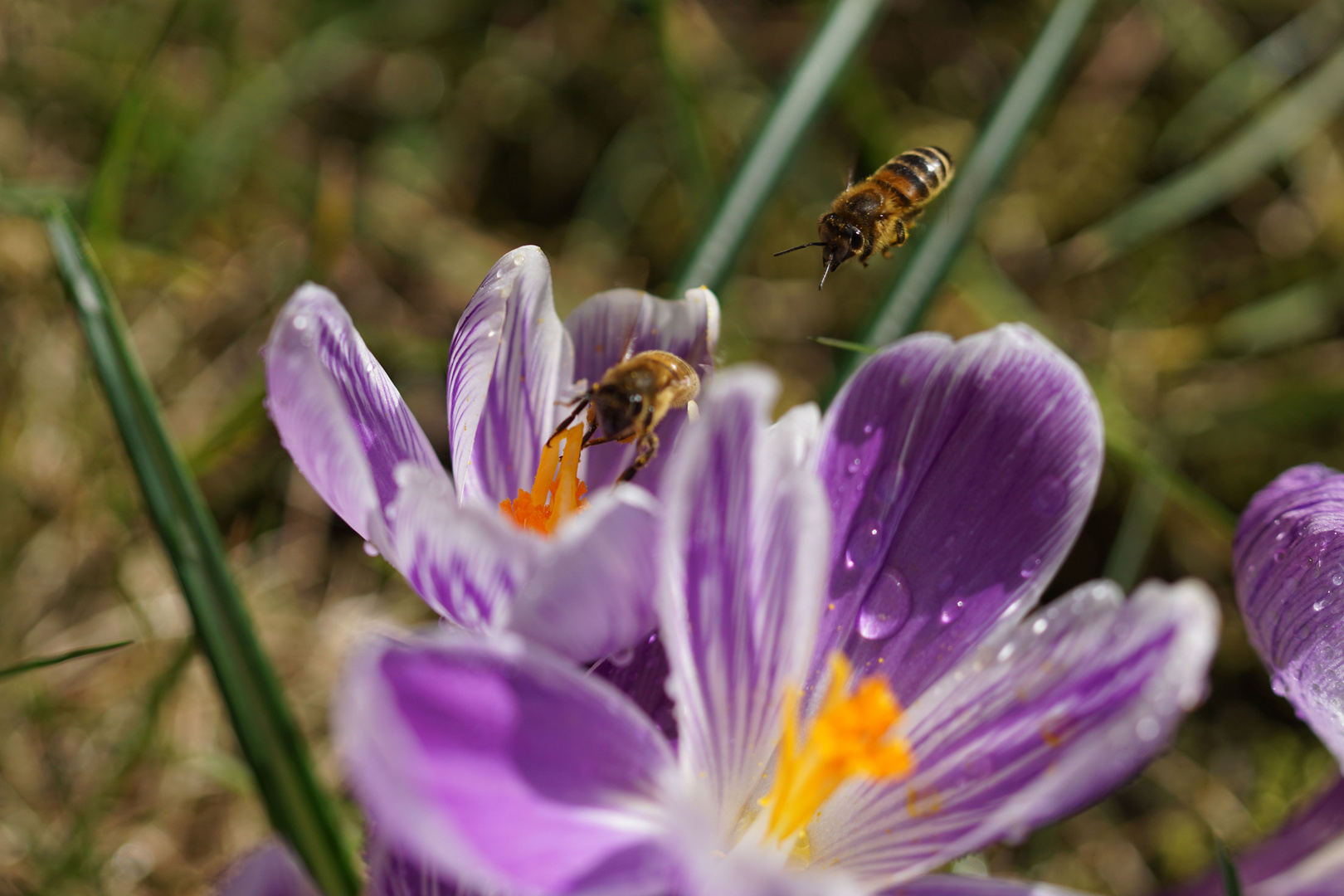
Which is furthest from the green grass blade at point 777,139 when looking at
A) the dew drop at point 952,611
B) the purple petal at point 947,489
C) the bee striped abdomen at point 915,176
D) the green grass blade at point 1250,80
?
the green grass blade at point 1250,80

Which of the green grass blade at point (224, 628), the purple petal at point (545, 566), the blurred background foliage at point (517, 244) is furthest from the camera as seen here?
the blurred background foliage at point (517, 244)

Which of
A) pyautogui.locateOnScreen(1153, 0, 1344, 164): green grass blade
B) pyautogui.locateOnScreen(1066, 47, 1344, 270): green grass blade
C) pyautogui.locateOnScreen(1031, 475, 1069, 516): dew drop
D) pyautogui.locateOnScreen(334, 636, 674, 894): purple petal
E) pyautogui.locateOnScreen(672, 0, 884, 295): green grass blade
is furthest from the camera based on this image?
pyautogui.locateOnScreen(1153, 0, 1344, 164): green grass blade

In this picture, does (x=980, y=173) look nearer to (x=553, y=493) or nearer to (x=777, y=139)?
(x=777, y=139)

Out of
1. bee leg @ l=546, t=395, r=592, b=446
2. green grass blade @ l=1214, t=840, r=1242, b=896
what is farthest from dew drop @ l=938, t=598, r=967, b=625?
bee leg @ l=546, t=395, r=592, b=446

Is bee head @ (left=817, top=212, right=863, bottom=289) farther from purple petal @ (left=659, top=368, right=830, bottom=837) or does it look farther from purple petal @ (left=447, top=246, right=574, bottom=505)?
purple petal @ (left=659, top=368, right=830, bottom=837)

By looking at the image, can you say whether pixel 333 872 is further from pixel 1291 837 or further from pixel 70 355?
pixel 70 355

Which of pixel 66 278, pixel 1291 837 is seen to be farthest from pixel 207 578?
pixel 1291 837

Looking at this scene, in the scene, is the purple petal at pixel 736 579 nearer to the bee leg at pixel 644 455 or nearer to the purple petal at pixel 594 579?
the purple petal at pixel 594 579
